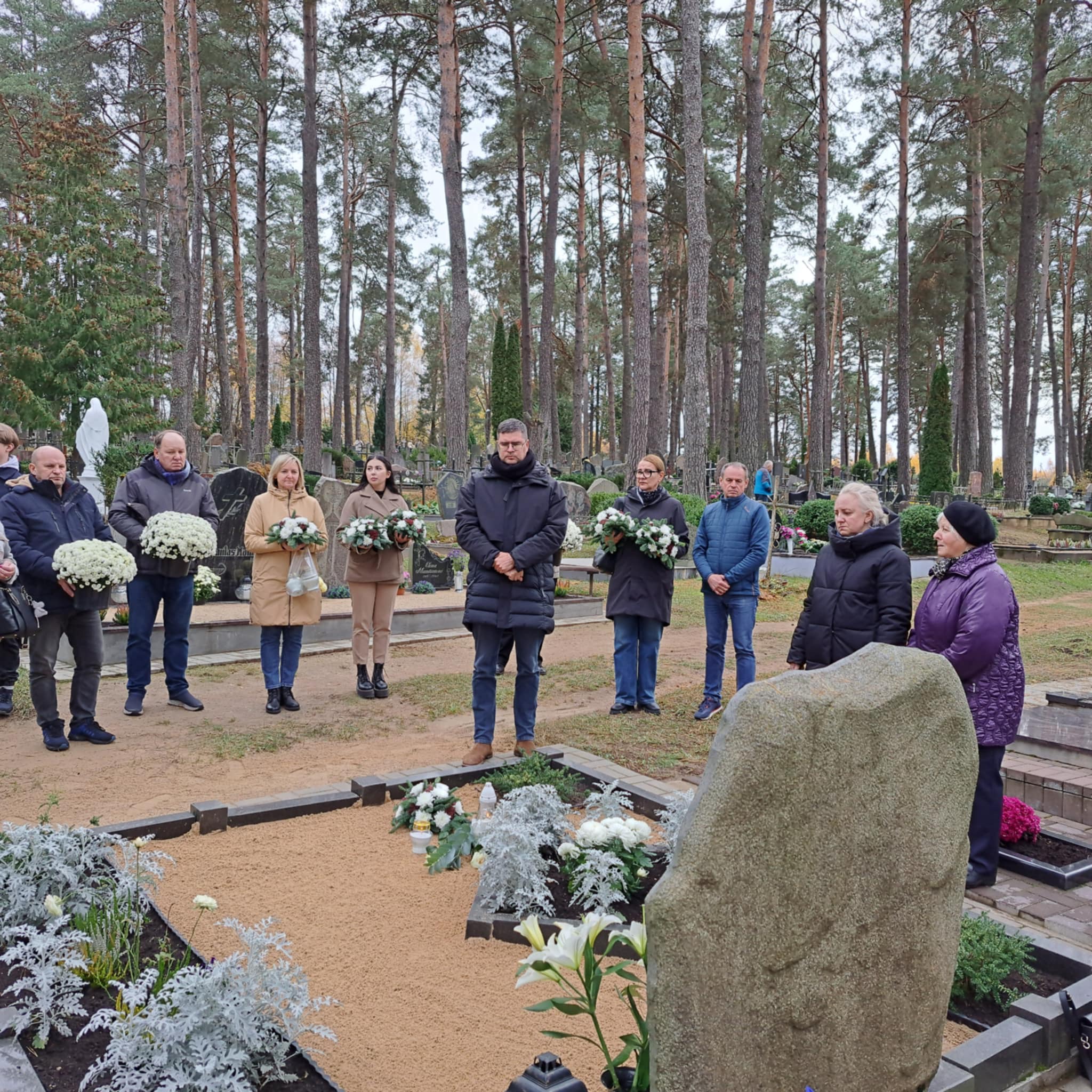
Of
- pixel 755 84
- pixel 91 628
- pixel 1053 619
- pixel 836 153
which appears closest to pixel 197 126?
pixel 755 84

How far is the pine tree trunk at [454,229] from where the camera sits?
17.5 meters

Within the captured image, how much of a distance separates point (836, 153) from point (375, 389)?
132 ft

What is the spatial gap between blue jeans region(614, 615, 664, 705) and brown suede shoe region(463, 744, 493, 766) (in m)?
1.60

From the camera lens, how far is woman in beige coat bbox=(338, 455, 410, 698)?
7.29m

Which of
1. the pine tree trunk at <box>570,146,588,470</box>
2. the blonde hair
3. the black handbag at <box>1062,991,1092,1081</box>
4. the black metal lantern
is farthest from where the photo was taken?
the pine tree trunk at <box>570,146,588,470</box>

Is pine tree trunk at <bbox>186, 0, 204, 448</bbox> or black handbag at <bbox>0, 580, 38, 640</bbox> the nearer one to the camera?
black handbag at <bbox>0, 580, 38, 640</bbox>

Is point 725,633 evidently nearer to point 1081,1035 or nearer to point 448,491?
point 1081,1035

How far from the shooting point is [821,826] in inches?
75.3

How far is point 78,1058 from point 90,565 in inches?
145

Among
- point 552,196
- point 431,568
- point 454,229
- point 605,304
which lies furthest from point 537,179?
point 431,568

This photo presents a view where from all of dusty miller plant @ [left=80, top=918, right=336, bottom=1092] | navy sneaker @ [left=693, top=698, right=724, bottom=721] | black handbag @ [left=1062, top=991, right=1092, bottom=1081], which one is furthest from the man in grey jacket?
black handbag @ [left=1062, top=991, right=1092, bottom=1081]

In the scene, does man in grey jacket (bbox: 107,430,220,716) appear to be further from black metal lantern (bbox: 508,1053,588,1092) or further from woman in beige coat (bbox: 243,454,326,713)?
black metal lantern (bbox: 508,1053,588,1092)

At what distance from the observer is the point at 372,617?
736 cm

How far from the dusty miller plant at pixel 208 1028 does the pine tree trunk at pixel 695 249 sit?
1528cm
